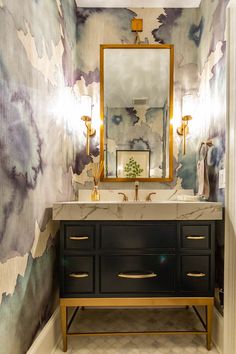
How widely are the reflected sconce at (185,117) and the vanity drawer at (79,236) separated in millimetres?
1197

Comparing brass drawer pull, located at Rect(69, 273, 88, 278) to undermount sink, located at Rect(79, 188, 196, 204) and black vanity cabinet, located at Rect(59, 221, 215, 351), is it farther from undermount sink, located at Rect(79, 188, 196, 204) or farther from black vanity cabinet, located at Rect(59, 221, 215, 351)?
undermount sink, located at Rect(79, 188, 196, 204)

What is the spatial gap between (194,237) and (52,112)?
4.15ft

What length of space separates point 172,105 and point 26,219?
1.64 m

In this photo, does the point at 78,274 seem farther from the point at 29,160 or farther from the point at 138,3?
the point at 138,3

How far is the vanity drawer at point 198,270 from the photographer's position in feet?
5.35

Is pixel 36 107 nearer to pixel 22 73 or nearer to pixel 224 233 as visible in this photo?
pixel 22 73

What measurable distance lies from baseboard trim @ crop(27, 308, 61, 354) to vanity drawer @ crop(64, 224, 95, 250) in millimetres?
513

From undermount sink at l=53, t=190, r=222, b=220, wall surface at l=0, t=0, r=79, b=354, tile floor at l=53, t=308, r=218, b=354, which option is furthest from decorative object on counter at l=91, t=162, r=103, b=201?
tile floor at l=53, t=308, r=218, b=354

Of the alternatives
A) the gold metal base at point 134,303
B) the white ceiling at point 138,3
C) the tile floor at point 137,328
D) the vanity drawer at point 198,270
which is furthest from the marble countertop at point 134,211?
the white ceiling at point 138,3

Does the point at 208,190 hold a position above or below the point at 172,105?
below

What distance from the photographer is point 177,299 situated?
1.63 metres

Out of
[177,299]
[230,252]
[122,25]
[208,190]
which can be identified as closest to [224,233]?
[230,252]

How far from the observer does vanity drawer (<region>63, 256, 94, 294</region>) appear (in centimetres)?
160

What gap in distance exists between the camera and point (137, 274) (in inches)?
63.7
